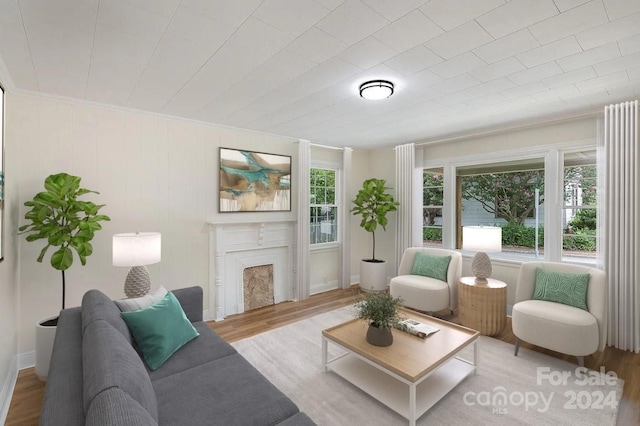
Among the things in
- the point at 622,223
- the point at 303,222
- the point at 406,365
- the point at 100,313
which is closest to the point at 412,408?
the point at 406,365

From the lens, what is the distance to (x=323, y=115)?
11.4 ft

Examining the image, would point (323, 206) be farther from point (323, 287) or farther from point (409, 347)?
point (409, 347)

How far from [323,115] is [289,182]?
1453 millimetres

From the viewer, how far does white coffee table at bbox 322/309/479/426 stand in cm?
205

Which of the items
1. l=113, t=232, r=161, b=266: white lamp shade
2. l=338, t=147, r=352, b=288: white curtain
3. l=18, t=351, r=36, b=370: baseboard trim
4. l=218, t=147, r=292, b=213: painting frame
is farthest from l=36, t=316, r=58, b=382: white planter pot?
l=338, t=147, r=352, b=288: white curtain

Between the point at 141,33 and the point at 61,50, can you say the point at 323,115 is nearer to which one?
the point at 141,33

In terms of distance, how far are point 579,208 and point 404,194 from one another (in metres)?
2.22

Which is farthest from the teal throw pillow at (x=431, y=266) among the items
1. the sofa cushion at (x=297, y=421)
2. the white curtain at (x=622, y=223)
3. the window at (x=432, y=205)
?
the sofa cushion at (x=297, y=421)

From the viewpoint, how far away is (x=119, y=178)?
323cm

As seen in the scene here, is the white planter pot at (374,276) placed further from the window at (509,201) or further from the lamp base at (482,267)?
the lamp base at (482,267)

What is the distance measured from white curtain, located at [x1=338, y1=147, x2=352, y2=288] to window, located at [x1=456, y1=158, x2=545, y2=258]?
5.82 feet

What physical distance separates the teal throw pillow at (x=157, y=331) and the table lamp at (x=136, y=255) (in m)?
0.63

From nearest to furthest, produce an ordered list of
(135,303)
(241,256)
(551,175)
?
(135,303) → (551,175) → (241,256)

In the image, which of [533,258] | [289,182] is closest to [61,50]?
[289,182]
